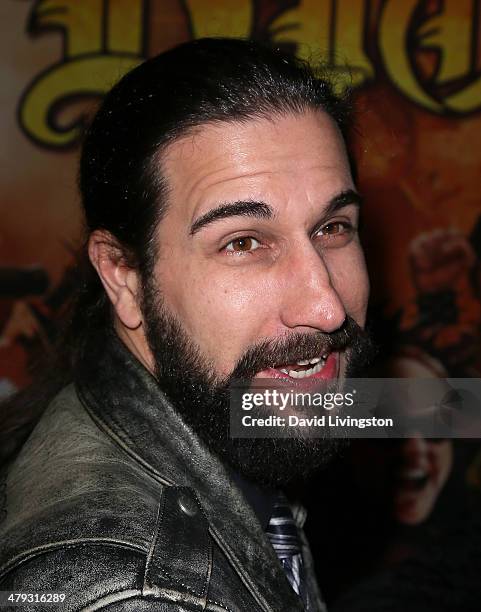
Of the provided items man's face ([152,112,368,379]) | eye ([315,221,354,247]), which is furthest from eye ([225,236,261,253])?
eye ([315,221,354,247])

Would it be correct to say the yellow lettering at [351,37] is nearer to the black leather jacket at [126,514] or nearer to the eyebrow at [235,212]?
the eyebrow at [235,212]

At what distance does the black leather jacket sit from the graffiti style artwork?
1656 mm

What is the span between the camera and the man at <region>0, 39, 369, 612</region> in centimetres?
87

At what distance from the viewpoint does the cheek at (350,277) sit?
1061 millimetres

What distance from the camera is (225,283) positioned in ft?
3.18

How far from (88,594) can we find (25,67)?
2.29 metres

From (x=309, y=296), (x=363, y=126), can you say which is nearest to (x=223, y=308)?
(x=309, y=296)

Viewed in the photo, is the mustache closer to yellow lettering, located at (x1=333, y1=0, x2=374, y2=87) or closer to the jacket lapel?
the jacket lapel

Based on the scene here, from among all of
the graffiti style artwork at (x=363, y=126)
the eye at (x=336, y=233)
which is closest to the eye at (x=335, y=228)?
the eye at (x=336, y=233)

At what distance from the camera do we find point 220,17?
2.51 meters

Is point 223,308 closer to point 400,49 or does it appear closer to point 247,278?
point 247,278

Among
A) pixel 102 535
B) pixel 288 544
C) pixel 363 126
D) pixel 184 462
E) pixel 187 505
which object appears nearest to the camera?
pixel 102 535

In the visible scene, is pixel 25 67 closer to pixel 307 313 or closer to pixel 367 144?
pixel 367 144

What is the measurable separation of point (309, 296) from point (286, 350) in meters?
0.08
